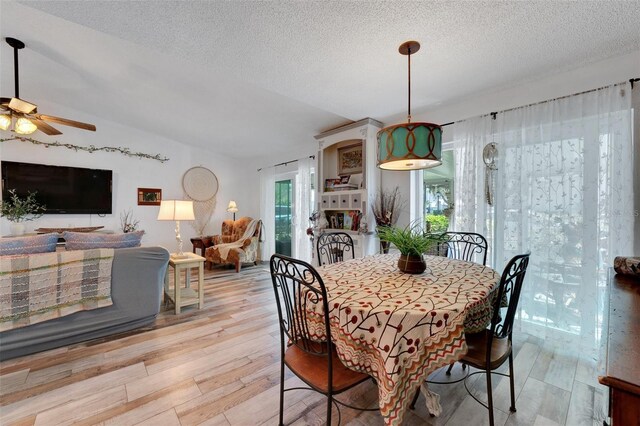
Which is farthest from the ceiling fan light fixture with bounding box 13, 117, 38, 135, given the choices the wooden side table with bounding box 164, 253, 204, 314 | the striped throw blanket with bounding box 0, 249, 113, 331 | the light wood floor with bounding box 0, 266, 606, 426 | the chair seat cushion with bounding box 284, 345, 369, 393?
the chair seat cushion with bounding box 284, 345, 369, 393

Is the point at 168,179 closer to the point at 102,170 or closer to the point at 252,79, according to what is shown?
the point at 102,170

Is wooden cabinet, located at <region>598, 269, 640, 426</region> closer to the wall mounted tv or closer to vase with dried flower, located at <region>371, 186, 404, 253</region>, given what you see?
vase with dried flower, located at <region>371, 186, 404, 253</region>

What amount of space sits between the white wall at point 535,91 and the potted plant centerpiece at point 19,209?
18.6 feet

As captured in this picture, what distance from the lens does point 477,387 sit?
70.4 inches

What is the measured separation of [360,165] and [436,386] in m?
2.79

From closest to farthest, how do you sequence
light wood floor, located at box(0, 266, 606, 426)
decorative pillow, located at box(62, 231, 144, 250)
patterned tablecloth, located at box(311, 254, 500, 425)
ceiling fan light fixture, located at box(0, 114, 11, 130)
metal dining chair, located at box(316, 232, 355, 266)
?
patterned tablecloth, located at box(311, 254, 500, 425) < light wood floor, located at box(0, 266, 606, 426) < decorative pillow, located at box(62, 231, 144, 250) < metal dining chair, located at box(316, 232, 355, 266) < ceiling fan light fixture, located at box(0, 114, 11, 130)

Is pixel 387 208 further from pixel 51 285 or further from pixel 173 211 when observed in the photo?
pixel 51 285

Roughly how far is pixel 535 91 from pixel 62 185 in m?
6.74

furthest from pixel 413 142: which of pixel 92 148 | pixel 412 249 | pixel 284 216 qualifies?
pixel 92 148

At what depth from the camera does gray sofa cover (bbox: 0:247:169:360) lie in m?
2.11

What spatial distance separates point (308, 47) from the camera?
78.7 inches

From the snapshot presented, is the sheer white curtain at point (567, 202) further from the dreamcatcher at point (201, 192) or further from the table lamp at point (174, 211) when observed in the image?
the dreamcatcher at point (201, 192)

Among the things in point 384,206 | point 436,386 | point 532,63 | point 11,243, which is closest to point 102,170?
point 11,243

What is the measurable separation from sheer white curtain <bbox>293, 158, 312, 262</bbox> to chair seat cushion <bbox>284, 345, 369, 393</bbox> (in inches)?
134
